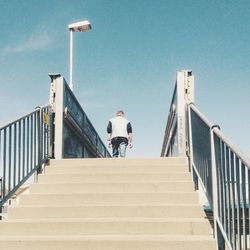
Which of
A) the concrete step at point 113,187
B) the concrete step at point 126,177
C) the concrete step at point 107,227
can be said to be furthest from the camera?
the concrete step at point 126,177

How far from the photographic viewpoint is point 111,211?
15.5ft

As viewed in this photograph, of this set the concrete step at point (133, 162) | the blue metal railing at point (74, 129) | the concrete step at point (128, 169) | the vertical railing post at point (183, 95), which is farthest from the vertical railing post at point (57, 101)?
the vertical railing post at point (183, 95)

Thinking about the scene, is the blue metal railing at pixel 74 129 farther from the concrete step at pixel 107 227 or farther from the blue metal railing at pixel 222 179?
the concrete step at pixel 107 227

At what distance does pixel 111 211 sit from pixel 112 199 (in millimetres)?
302

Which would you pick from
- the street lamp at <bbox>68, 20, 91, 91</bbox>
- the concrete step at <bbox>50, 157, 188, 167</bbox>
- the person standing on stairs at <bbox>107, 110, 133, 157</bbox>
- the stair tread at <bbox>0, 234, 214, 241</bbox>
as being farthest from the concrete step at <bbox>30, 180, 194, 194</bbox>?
the street lamp at <bbox>68, 20, 91, 91</bbox>

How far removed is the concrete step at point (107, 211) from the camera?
462 cm

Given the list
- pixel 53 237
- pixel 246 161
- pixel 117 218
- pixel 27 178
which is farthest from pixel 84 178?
pixel 246 161

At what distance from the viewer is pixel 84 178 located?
221 inches

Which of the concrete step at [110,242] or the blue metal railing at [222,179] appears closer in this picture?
the blue metal railing at [222,179]

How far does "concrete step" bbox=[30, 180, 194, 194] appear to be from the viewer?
17.2 feet

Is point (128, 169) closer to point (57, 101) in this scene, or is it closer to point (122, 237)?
point (122, 237)

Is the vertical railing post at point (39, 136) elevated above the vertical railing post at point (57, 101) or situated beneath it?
situated beneath

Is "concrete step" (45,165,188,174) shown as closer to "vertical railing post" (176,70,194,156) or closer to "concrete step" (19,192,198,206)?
"concrete step" (19,192,198,206)

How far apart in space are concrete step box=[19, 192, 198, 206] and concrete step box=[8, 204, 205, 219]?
0.81 feet
